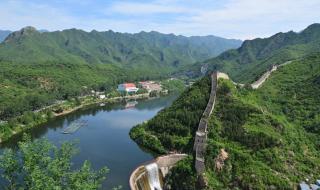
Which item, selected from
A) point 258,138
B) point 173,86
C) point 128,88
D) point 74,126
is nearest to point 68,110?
point 74,126

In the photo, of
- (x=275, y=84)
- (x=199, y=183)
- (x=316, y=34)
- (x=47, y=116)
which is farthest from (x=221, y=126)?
(x=316, y=34)

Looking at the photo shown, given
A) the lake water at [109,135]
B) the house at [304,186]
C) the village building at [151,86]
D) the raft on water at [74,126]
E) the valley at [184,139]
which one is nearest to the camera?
the valley at [184,139]

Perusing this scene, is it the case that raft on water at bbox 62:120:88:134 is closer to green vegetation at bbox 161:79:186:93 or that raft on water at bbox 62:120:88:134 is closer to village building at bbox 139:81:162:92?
village building at bbox 139:81:162:92

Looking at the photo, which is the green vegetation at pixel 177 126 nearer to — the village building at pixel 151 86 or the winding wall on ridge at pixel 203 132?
the winding wall on ridge at pixel 203 132

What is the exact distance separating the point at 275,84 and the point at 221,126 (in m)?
25.8

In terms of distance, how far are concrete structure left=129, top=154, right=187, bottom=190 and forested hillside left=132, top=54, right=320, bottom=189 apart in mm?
1265

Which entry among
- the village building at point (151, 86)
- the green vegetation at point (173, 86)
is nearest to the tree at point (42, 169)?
the village building at point (151, 86)

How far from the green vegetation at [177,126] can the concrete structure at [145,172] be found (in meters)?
4.18

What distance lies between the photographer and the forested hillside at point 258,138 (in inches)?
1769

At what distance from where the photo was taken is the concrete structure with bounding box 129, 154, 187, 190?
4496cm

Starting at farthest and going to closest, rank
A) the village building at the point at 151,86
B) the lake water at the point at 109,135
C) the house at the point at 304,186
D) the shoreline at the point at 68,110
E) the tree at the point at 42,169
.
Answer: the village building at the point at 151,86 → the shoreline at the point at 68,110 → the lake water at the point at 109,135 → the house at the point at 304,186 → the tree at the point at 42,169

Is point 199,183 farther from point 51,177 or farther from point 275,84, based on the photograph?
point 275,84

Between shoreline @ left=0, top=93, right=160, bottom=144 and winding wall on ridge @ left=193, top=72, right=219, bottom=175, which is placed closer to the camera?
winding wall on ridge @ left=193, top=72, right=219, bottom=175

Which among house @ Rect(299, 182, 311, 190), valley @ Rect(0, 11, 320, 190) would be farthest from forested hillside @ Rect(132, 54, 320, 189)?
house @ Rect(299, 182, 311, 190)
